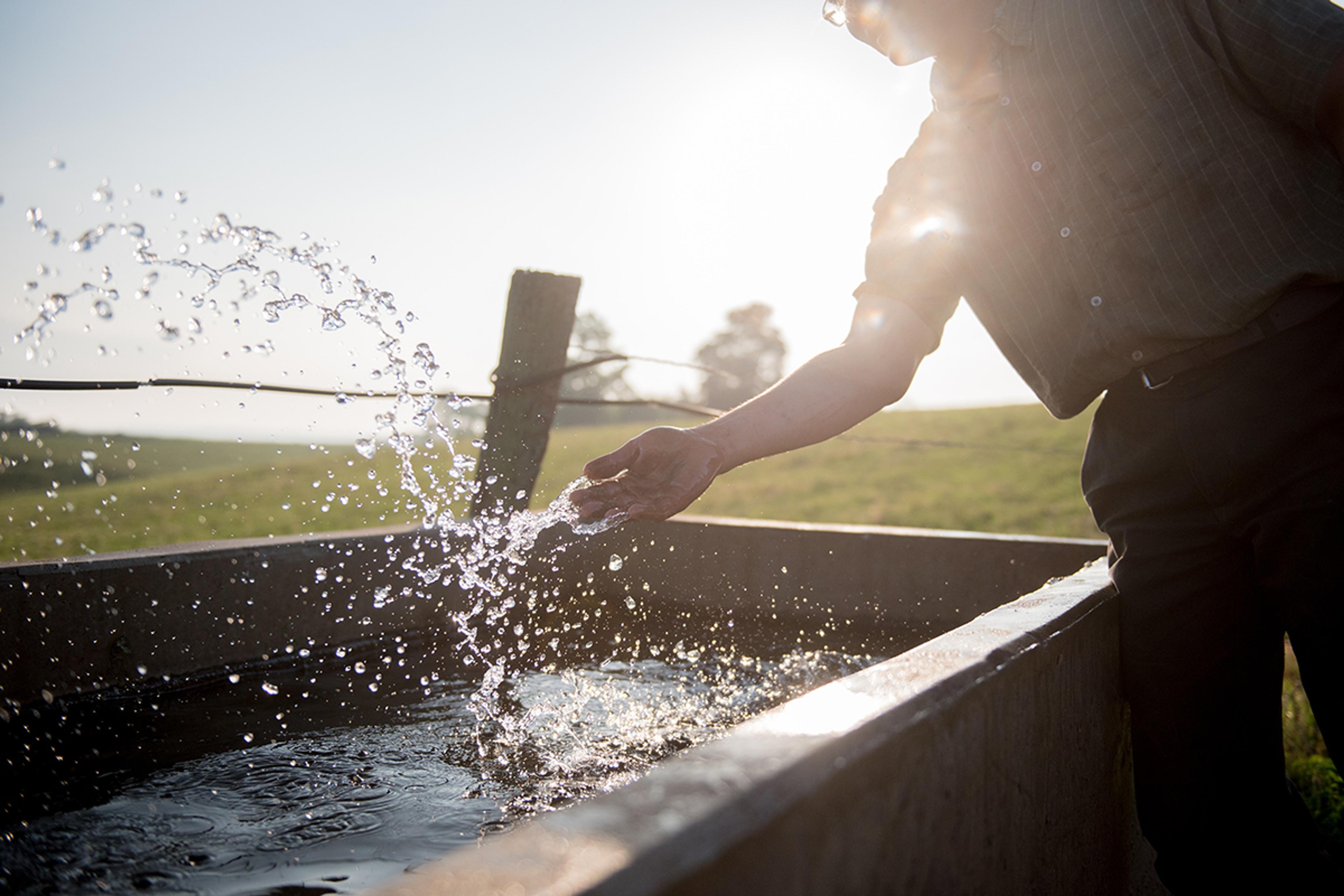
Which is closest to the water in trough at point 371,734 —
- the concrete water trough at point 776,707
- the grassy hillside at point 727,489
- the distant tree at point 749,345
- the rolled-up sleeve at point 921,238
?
the concrete water trough at point 776,707

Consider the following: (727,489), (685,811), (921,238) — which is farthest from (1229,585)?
(727,489)

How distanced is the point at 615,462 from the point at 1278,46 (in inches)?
52.4

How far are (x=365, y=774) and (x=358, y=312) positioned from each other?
1.46m

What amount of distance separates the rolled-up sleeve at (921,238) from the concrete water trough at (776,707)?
2.34 feet

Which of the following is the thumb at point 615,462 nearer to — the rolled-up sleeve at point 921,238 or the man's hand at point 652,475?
the man's hand at point 652,475

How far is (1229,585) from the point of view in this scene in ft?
4.96

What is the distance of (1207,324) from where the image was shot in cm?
140

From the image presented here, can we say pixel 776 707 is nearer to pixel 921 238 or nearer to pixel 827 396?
pixel 827 396

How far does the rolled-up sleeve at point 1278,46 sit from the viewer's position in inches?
50.3

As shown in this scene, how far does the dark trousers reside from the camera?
1.33 m

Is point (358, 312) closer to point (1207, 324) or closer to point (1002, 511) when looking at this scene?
point (1207, 324)

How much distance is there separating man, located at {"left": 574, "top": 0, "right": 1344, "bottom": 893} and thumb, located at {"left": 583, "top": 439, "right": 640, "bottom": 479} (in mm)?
12

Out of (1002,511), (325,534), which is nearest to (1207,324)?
(325,534)

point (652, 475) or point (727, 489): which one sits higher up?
point (652, 475)
